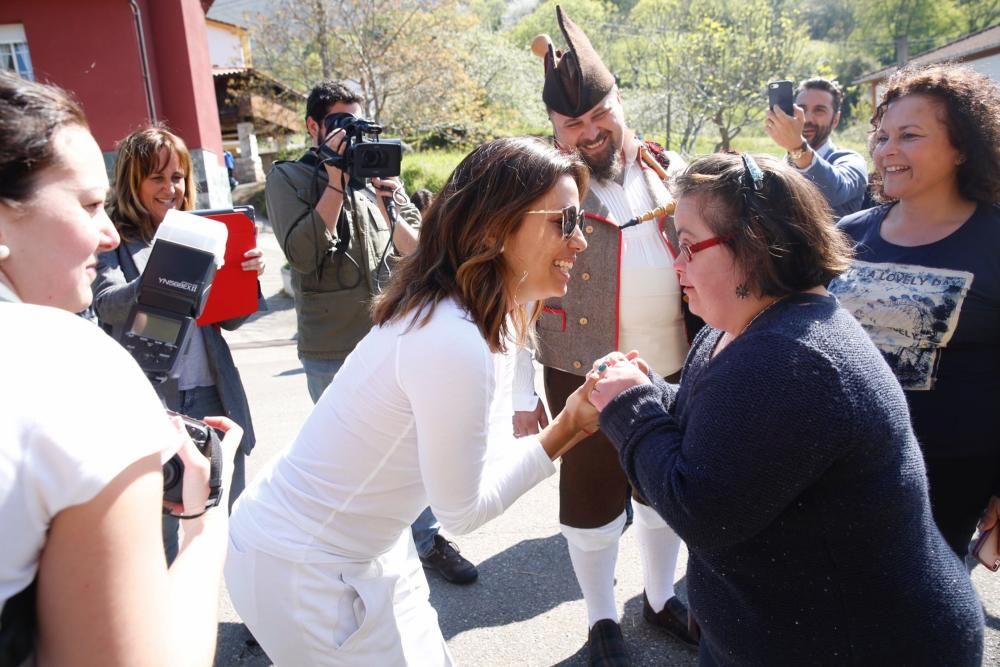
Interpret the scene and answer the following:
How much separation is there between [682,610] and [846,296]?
4.45ft

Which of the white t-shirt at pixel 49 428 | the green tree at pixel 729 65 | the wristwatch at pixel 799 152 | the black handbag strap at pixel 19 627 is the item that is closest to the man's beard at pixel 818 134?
the wristwatch at pixel 799 152

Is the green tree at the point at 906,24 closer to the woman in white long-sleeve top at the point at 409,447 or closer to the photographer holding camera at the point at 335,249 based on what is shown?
the photographer holding camera at the point at 335,249

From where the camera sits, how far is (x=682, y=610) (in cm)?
274

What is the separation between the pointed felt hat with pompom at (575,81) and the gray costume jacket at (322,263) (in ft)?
3.58

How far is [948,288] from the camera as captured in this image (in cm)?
209

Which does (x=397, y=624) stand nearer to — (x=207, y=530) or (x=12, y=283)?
(x=207, y=530)

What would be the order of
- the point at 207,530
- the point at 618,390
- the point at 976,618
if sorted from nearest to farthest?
the point at 207,530, the point at 976,618, the point at 618,390

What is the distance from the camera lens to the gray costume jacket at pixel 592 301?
2607 millimetres

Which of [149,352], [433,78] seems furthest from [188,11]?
[149,352]

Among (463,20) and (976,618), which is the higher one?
(463,20)

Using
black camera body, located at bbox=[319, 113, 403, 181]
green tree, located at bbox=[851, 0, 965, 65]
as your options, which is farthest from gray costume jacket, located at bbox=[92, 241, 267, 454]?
green tree, located at bbox=[851, 0, 965, 65]

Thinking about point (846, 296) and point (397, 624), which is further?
point (846, 296)

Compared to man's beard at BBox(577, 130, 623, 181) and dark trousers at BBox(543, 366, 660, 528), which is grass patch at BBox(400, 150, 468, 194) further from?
dark trousers at BBox(543, 366, 660, 528)

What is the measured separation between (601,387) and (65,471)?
115 cm
